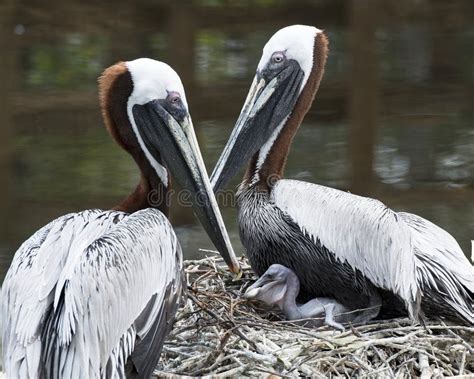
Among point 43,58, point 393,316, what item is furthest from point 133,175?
point 393,316

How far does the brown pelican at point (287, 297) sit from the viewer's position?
5496 mm

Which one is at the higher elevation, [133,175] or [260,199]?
[260,199]

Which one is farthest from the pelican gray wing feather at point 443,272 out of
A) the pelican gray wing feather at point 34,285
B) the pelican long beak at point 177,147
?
the pelican gray wing feather at point 34,285

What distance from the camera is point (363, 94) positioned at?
1055cm

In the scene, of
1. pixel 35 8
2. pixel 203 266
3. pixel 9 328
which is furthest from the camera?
pixel 35 8

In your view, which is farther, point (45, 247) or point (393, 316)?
point (393, 316)

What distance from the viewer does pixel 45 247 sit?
490cm

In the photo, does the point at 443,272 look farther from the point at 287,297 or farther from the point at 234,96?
the point at 234,96

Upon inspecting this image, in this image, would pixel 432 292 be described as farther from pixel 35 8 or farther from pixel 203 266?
pixel 35 8

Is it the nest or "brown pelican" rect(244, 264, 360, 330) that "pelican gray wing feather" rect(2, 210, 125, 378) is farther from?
"brown pelican" rect(244, 264, 360, 330)

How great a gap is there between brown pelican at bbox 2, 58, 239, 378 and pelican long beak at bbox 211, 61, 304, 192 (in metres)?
0.61

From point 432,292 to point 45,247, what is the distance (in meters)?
1.70

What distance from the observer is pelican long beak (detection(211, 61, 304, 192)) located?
19.9 ft

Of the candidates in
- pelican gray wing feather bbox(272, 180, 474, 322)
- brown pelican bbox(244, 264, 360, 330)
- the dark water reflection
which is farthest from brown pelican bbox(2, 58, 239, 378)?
the dark water reflection
